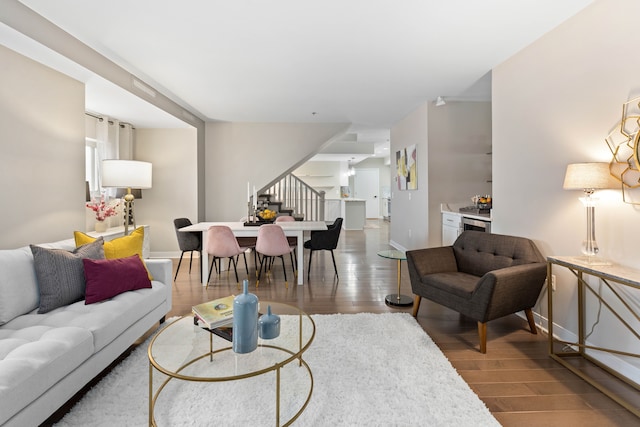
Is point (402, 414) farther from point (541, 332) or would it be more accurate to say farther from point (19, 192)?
point (19, 192)

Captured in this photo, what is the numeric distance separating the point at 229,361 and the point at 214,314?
0.30 metres

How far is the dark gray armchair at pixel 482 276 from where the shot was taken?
234 cm

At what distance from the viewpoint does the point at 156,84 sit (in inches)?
166

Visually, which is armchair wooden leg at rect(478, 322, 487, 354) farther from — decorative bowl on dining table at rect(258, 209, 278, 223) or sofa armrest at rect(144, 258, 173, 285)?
decorative bowl on dining table at rect(258, 209, 278, 223)

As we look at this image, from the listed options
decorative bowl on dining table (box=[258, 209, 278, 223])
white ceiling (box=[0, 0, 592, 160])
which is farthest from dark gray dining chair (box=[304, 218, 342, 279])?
white ceiling (box=[0, 0, 592, 160])

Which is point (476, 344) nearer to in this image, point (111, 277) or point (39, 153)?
point (111, 277)

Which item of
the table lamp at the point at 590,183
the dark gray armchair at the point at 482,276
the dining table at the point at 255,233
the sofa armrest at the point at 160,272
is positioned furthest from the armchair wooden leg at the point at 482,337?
the sofa armrest at the point at 160,272

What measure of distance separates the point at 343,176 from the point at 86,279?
11.2 m

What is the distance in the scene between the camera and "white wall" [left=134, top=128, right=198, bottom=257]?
18.7ft

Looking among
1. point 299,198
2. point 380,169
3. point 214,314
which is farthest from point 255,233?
point 380,169

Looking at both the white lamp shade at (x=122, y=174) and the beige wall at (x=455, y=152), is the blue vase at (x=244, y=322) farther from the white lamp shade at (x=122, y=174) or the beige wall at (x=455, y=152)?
the beige wall at (x=455, y=152)

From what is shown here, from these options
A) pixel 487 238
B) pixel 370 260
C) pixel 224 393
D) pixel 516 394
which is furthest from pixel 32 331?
pixel 370 260

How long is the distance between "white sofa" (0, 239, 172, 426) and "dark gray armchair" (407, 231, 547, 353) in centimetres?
234

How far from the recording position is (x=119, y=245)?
261 centimetres
